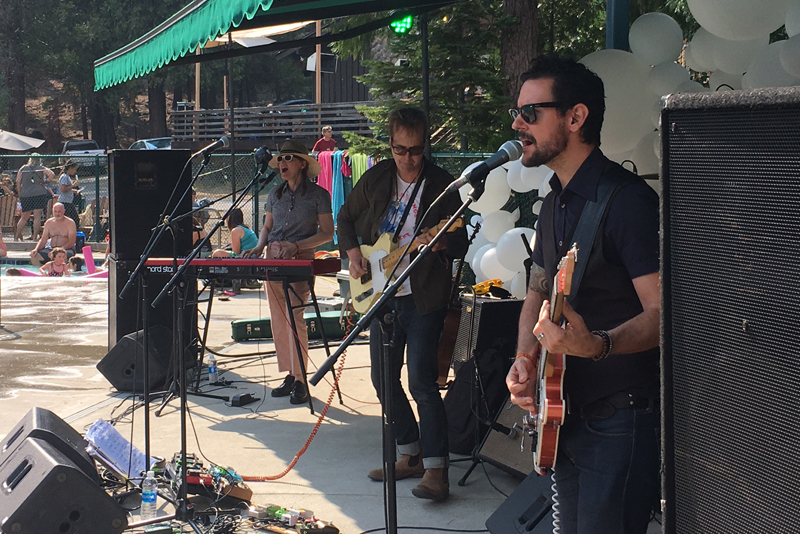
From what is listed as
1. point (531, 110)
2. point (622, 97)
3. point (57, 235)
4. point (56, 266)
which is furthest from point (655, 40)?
point (57, 235)

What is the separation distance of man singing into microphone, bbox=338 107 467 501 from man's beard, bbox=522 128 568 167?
167 centimetres

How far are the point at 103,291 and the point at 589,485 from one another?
11012 mm

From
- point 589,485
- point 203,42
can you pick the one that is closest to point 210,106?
point 203,42

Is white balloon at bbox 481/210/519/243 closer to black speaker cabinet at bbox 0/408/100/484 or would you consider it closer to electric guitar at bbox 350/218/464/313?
electric guitar at bbox 350/218/464/313

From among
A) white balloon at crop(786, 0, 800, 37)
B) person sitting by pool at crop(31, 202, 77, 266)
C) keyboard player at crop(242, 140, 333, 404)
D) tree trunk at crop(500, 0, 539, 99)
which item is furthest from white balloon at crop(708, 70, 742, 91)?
person sitting by pool at crop(31, 202, 77, 266)

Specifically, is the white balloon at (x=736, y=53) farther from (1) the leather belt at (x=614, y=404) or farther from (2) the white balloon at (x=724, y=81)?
(1) the leather belt at (x=614, y=404)

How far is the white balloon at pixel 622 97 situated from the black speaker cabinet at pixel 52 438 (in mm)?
3066

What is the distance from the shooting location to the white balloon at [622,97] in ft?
14.3

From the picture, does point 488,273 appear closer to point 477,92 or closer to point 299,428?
point 299,428

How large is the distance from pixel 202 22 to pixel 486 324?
260 centimetres

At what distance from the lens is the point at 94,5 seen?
41.4 metres

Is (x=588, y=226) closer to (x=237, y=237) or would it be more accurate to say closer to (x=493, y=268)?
(x=493, y=268)

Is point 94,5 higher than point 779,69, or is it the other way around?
point 94,5

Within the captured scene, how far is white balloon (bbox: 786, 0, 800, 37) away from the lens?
147 inches
